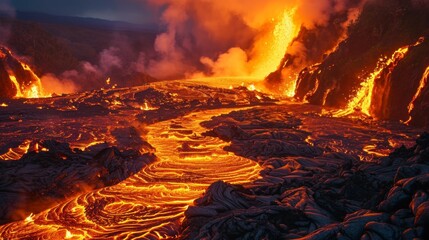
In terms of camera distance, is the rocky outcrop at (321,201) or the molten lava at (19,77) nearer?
the rocky outcrop at (321,201)

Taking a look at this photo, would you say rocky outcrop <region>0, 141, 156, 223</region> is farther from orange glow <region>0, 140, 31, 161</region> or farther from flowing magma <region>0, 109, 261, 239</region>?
orange glow <region>0, 140, 31, 161</region>

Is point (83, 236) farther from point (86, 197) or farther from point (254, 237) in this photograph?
point (254, 237)

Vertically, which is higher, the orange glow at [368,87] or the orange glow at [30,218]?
the orange glow at [368,87]

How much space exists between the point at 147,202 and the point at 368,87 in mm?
19855

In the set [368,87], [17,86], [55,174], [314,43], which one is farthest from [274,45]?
[55,174]

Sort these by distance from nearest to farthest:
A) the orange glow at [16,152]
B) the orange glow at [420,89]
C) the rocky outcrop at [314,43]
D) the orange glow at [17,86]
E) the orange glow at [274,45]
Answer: the orange glow at [16,152], the orange glow at [420,89], the orange glow at [17,86], the rocky outcrop at [314,43], the orange glow at [274,45]

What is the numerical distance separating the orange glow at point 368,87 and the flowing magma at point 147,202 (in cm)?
1311

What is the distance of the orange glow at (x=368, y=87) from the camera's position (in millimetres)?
24047

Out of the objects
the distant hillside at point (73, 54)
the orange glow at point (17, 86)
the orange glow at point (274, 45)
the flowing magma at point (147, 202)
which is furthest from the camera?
the distant hillside at point (73, 54)

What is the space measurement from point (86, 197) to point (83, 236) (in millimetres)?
2502

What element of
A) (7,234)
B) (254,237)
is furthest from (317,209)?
(7,234)

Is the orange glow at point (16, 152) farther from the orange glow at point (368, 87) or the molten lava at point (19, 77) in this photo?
the molten lava at point (19, 77)

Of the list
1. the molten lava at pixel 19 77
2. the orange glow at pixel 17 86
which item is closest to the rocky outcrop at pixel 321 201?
the orange glow at pixel 17 86

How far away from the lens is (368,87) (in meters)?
26.0
